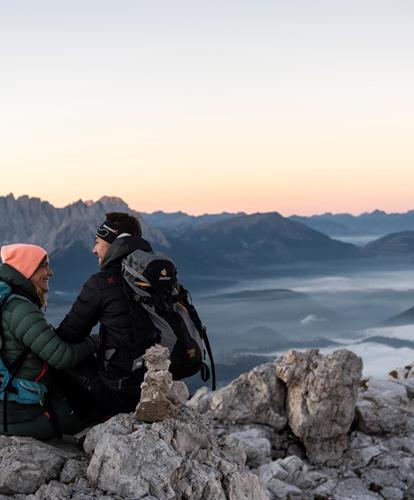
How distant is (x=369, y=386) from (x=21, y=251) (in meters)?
22.0

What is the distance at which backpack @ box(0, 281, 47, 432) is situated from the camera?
24.3 ft

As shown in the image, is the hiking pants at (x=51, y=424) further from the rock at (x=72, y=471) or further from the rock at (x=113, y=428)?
the rock at (x=72, y=471)

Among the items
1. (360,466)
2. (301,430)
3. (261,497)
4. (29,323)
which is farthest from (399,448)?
(29,323)

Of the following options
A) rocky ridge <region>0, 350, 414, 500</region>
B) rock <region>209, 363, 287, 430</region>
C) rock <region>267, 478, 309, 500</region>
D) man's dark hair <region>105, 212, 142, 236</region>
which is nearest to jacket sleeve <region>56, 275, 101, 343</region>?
man's dark hair <region>105, 212, 142, 236</region>

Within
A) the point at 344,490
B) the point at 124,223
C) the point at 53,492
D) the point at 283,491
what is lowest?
the point at 344,490

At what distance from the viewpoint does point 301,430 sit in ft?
70.8

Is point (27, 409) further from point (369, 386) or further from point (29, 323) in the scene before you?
point (369, 386)

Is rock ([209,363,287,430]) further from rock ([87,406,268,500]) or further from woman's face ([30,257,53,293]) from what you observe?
woman's face ([30,257,53,293])

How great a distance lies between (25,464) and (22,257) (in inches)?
111

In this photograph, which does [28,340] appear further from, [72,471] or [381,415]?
[381,415]

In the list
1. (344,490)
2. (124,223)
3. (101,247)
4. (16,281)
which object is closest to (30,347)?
(16,281)

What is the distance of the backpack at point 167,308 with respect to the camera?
24.9 feet

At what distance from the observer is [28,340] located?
7.29m

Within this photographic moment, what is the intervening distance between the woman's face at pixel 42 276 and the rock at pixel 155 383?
1.82 m
